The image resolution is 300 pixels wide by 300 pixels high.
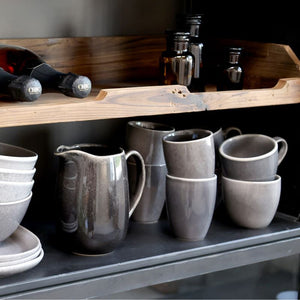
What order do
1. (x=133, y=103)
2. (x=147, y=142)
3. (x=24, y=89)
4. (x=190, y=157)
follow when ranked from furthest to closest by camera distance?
(x=147, y=142) → (x=190, y=157) → (x=133, y=103) → (x=24, y=89)

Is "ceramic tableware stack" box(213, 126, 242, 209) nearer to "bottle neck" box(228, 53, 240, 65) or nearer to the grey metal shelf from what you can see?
the grey metal shelf

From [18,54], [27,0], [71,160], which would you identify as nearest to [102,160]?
[71,160]

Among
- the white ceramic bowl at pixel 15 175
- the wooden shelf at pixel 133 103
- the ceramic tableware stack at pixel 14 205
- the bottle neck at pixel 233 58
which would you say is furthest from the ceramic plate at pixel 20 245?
the bottle neck at pixel 233 58

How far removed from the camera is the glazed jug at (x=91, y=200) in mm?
1235

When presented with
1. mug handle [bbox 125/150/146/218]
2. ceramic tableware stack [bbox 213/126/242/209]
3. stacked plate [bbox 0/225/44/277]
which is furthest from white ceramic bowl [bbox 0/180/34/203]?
ceramic tableware stack [bbox 213/126/242/209]

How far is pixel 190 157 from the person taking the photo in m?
1.33

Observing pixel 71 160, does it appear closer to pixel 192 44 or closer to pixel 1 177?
pixel 1 177

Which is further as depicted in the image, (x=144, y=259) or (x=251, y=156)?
(x=251, y=156)

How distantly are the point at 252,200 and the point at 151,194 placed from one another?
225mm

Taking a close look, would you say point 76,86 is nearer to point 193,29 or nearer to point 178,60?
point 178,60

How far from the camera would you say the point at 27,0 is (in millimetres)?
1465

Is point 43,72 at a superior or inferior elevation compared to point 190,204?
A: superior

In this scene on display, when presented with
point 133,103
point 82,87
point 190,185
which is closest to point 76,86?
point 82,87

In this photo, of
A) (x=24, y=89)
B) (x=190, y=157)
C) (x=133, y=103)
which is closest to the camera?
(x=24, y=89)
